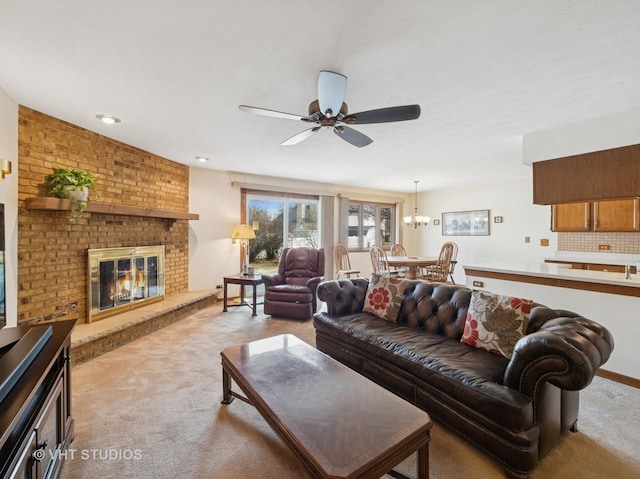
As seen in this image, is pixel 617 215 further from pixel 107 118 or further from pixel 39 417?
pixel 107 118

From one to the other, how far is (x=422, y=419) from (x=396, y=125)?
262cm

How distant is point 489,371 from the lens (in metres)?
1.72

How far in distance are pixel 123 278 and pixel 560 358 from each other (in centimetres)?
420

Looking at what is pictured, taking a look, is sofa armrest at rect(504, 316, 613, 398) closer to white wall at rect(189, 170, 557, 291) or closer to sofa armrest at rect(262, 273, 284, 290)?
sofa armrest at rect(262, 273, 284, 290)

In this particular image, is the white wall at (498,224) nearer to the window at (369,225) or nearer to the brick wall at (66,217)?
the window at (369,225)

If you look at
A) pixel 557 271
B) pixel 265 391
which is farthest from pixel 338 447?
pixel 557 271

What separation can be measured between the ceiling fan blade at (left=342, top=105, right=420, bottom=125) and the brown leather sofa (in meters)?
1.43

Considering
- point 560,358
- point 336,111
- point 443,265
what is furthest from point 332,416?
point 443,265

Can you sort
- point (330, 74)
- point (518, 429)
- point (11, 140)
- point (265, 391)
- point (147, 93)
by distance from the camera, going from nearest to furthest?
point (518, 429)
point (265, 391)
point (330, 74)
point (147, 93)
point (11, 140)

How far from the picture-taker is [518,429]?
1438 mm

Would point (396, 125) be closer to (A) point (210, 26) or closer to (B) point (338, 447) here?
(A) point (210, 26)

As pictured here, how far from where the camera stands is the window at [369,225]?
712 cm
